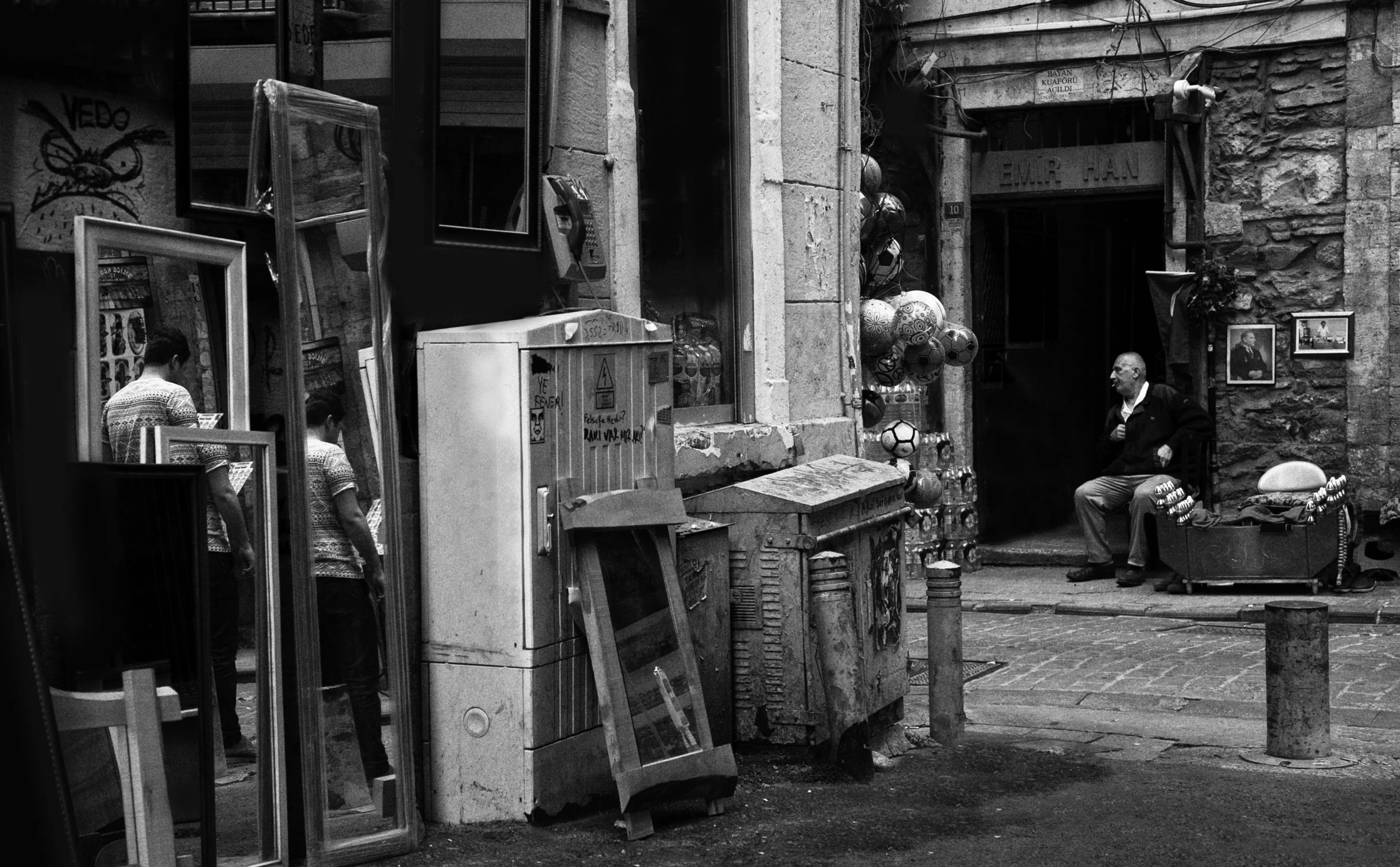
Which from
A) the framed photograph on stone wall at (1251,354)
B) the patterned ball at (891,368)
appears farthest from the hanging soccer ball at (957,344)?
the framed photograph on stone wall at (1251,354)

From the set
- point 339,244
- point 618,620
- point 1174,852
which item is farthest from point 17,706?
point 1174,852

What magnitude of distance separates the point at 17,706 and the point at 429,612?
6.15 ft

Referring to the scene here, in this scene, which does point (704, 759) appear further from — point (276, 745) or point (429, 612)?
point (276, 745)

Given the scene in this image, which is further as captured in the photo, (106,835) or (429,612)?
(429,612)

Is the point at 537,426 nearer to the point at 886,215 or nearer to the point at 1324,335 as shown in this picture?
the point at 886,215

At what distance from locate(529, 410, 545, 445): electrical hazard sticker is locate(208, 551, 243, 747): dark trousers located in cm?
103

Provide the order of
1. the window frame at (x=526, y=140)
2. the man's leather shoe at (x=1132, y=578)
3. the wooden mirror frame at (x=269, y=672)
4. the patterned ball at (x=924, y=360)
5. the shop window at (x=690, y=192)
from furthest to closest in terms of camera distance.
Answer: the man's leather shoe at (x=1132, y=578), the patterned ball at (x=924, y=360), the shop window at (x=690, y=192), the window frame at (x=526, y=140), the wooden mirror frame at (x=269, y=672)

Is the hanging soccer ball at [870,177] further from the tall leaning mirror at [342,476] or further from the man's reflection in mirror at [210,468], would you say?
the man's reflection in mirror at [210,468]

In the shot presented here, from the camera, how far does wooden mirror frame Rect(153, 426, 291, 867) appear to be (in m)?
4.87

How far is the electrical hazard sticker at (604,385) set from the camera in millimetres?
5777

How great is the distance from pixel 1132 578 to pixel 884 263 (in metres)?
2.89

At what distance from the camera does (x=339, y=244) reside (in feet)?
16.9

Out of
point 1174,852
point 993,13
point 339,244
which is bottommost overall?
point 1174,852

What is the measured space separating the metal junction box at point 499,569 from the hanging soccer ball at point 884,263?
584 cm
